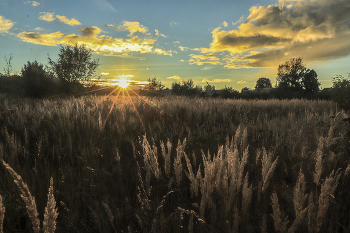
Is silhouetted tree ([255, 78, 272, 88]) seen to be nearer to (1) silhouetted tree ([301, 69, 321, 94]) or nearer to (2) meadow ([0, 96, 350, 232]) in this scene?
(1) silhouetted tree ([301, 69, 321, 94])

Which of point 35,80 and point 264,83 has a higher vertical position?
point 264,83

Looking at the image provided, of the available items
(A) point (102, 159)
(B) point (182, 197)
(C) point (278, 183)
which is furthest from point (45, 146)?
(C) point (278, 183)

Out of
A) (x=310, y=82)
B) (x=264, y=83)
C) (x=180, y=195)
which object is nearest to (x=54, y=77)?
(x=180, y=195)

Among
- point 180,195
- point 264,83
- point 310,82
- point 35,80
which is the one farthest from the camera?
point 264,83

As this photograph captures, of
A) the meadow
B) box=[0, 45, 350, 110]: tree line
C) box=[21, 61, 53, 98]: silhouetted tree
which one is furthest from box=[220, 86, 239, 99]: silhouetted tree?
the meadow

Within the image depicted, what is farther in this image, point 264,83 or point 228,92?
point 264,83

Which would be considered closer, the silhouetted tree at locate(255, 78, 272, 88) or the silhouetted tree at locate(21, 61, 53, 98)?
the silhouetted tree at locate(21, 61, 53, 98)

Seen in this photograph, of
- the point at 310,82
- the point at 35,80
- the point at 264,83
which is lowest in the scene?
the point at 35,80

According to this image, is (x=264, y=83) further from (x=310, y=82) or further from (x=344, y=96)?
(x=344, y=96)

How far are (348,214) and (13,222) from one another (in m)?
2.60

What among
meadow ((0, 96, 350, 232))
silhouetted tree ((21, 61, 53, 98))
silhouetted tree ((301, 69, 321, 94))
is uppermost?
silhouetted tree ((301, 69, 321, 94))

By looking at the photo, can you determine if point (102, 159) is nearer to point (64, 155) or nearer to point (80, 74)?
point (64, 155)

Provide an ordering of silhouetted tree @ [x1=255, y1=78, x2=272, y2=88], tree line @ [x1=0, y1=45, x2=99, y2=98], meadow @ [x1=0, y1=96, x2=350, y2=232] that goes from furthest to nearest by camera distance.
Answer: silhouetted tree @ [x1=255, y1=78, x2=272, y2=88] < tree line @ [x1=0, y1=45, x2=99, y2=98] < meadow @ [x1=0, y1=96, x2=350, y2=232]

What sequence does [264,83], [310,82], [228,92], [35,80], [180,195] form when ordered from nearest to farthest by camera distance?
[180,195] < [35,80] < [228,92] < [310,82] < [264,83]
